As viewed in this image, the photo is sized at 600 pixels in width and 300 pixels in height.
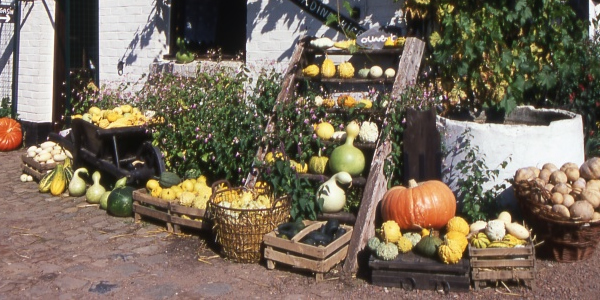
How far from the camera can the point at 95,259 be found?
585cm

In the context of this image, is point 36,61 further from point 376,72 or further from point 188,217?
point 376,72

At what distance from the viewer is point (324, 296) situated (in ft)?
16.4

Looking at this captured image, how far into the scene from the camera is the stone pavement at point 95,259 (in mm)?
5168

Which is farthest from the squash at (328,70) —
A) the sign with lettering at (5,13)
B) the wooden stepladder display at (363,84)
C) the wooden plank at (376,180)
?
the sign with lettering at (5,13)

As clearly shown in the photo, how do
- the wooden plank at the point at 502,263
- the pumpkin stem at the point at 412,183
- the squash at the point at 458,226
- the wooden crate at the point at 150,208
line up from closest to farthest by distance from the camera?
the wooden plank at the point at 502,263, the squash at the point at 458,226, the pumpkin stem at the point at 412,183, the wooden crate at the point at 150,208

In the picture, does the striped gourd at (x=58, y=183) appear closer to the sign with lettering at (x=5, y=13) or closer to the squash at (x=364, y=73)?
the squash at (x=364, y=73)

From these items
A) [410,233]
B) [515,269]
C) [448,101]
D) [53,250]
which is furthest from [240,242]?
[448,101]

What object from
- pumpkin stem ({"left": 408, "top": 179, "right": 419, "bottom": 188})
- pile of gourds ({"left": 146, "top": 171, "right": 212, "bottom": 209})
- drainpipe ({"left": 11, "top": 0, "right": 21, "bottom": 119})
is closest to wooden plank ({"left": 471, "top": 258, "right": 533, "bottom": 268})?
pumpkin stem ({"left": 408, "top": 179, "right": 419, "bottom": 188})

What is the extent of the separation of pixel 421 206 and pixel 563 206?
1041 mm

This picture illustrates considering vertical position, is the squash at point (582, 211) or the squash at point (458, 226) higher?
the squash at point (582, 211)

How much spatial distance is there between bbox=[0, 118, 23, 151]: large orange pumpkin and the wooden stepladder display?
19.4 feet

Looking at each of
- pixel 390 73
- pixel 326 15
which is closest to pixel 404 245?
pixel 390 73

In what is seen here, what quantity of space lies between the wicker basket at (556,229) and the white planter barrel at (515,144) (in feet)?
1.27

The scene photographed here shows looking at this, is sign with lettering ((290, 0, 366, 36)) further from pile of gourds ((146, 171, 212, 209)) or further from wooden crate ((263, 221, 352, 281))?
wooden crate ((263, 221, 352, 281))
